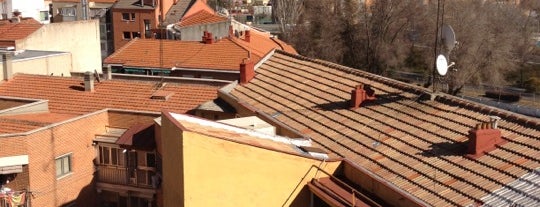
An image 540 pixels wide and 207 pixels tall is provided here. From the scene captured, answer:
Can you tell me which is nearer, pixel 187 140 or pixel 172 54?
pixel 187 140

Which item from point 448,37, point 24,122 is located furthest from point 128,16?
point 448,37

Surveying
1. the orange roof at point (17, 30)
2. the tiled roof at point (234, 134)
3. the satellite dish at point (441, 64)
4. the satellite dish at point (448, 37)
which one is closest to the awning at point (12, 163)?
the tiled roof at point (234, 134)

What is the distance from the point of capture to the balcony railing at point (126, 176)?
2312 centimetres

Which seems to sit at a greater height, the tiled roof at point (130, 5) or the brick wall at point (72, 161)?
the tiled roof at point (130, 5)

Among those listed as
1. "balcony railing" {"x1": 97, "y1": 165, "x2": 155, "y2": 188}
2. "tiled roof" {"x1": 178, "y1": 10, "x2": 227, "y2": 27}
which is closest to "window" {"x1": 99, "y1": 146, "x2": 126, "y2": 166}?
"balcony railing" {"x1": 97, "y1": 165, "x2": 155, "y2": 188}

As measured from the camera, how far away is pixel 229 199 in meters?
13.9

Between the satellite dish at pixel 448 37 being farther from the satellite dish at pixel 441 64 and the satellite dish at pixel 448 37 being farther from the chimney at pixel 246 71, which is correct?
the chimney at pixel 246 71

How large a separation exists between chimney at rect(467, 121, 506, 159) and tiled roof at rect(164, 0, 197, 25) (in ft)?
139

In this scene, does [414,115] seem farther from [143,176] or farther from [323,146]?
[143,176]

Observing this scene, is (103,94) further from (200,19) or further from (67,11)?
(67,11)

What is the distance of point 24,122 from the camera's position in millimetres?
22422

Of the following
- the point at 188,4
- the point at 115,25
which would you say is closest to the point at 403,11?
the point at 188,4

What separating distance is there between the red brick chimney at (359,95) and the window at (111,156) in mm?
9420

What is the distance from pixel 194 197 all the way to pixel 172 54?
24.6 meters
